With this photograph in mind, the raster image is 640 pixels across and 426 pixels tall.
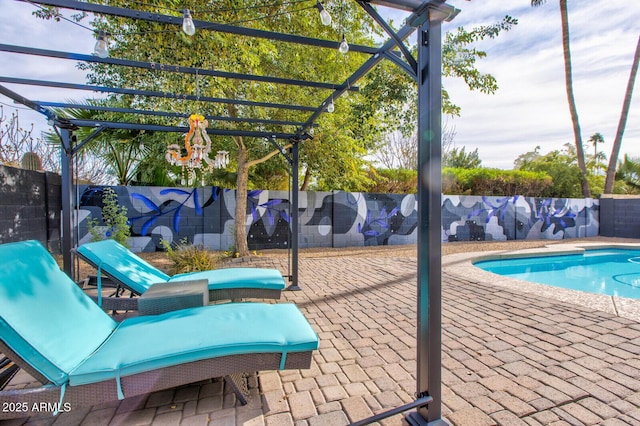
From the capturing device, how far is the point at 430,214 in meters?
1.75

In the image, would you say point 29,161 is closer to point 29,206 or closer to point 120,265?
point 29,206

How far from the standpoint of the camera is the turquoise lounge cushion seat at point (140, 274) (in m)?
3.20

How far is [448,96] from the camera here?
6.40 metres

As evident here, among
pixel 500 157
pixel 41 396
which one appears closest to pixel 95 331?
pixel 41 396

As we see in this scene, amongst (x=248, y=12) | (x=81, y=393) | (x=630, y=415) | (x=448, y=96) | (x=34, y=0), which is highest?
(x=248, y=12)

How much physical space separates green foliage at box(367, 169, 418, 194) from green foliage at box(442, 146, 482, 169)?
298 inches

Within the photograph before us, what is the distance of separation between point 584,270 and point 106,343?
9790mm

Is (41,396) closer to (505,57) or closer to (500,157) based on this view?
(505,57)

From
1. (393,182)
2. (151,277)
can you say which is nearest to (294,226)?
(151,277)

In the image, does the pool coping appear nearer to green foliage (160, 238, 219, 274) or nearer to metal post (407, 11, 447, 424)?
metal post (407, 11, 447, 424)

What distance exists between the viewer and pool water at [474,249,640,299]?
6.40 meters

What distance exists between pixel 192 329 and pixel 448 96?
6.35 m

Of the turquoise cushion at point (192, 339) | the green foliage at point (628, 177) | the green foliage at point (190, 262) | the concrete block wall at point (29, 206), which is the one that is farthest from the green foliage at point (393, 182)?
the green foliage at point (628, 177)

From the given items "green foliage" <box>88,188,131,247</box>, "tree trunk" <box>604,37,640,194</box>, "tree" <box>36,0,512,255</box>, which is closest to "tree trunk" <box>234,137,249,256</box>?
"tree" <box>36,0,512,255</box>
